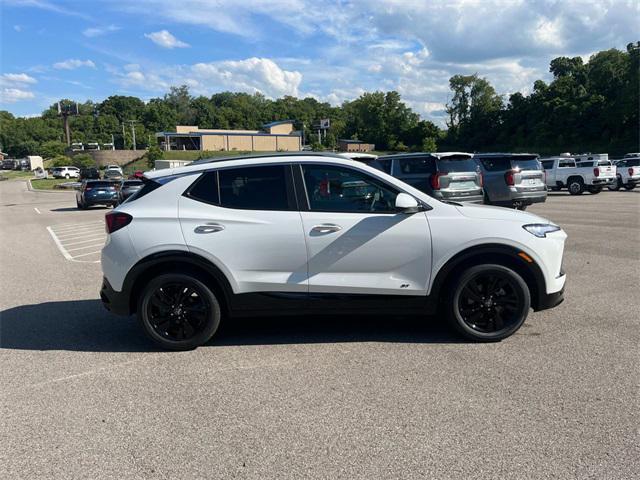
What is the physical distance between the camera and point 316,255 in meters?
4.70

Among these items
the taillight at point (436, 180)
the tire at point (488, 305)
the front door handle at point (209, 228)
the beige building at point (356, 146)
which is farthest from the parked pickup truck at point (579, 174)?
the beige building at point (356, 146)

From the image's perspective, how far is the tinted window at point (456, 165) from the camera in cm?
1251

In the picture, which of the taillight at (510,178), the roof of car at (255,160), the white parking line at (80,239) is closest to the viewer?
the roof of car at (255,160)

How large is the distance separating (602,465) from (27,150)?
161 metres

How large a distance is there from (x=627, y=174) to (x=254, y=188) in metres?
27.9

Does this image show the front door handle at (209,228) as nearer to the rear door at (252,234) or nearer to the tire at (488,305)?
the rear door at (252,234)

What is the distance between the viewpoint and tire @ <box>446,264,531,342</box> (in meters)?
4.74

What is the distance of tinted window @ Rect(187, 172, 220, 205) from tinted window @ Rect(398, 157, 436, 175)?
8.61 meters

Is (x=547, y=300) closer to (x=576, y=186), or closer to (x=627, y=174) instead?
(x=576, y=186)

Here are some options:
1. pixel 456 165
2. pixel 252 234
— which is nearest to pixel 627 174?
pixel 456 165

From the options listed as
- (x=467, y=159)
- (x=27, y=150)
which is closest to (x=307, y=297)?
(x=467, y=159)

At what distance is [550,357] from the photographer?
4457 mm

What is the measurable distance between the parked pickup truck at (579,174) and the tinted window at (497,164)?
11779 millimetres

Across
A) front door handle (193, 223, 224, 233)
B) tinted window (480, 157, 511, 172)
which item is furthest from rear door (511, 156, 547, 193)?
front door handle (193, 223, 224, 233)
